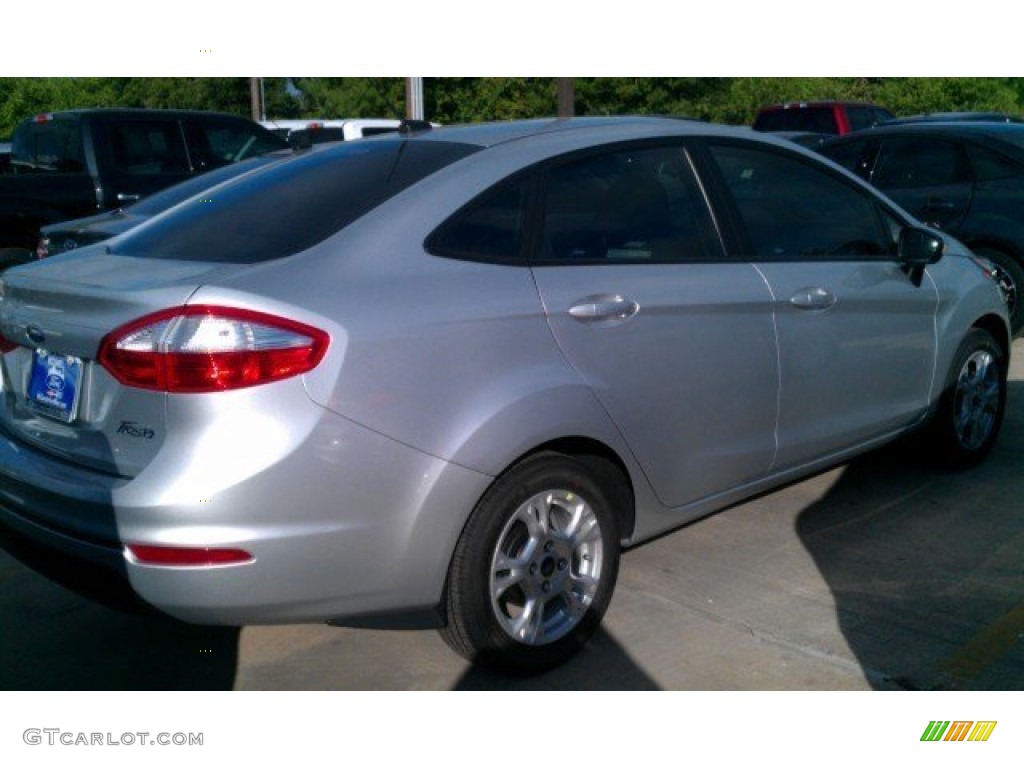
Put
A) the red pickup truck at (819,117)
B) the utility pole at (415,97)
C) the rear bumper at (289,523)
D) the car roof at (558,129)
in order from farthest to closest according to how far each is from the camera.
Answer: the utility pole at (415,97) → the red pickup truck at (819,117) → the car roof at (558,129) → the rear bumper at (289,523)

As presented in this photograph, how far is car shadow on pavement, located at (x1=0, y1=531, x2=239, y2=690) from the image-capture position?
11.9ft

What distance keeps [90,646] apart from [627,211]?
2382mm

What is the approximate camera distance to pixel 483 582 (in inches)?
131

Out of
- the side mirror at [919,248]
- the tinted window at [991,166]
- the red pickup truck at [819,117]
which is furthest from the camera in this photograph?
the red pickup truck at [819,117]

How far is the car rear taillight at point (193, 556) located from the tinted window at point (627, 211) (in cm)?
133

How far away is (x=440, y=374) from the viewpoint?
10.4ft

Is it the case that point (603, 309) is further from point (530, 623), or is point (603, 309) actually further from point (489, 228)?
point (530, 623)

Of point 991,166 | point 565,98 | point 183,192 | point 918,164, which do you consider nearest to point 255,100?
point 565,98

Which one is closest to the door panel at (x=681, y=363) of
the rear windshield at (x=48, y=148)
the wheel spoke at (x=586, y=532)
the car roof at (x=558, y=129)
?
the wheel spoke at (x=586, y=532)

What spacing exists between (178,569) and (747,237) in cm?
242

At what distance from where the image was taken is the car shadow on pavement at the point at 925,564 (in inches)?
145

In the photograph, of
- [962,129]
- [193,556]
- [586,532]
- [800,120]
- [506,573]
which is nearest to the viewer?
[193,556]

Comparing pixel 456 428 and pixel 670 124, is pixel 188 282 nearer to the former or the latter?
pixel 456 428

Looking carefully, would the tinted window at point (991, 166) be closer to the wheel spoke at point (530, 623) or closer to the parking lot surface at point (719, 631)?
the parking lot surface at point (719, 631)
